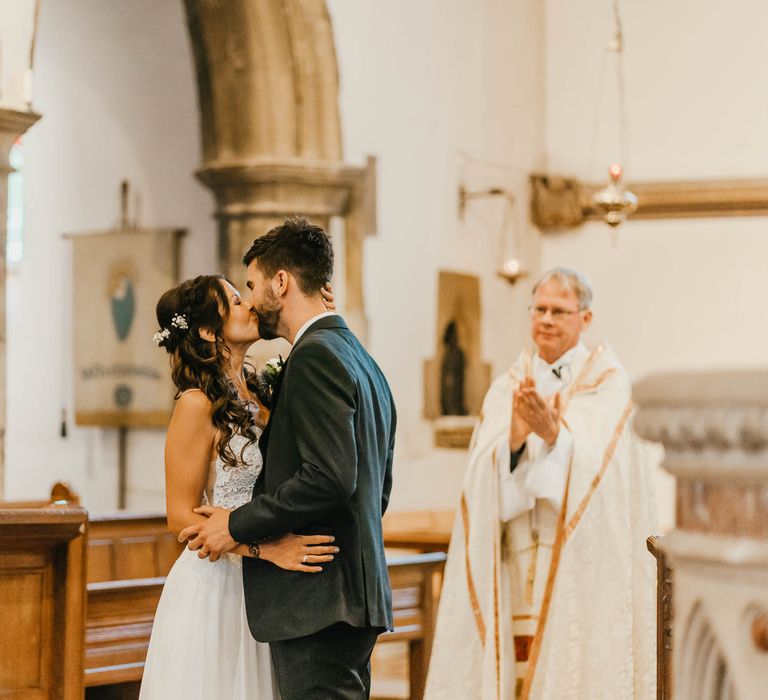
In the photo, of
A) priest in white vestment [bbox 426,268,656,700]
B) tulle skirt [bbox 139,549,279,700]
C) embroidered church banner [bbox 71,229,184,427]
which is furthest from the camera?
embroidered church banner [bbox 71,229,184,427]

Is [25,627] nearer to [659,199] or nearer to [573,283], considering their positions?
[573,283]

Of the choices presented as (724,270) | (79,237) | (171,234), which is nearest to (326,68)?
(171,234)

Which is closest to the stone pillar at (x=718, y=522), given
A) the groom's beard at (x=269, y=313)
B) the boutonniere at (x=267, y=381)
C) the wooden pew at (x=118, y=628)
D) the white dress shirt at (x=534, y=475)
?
the groom's beard at (x=269, y=313)

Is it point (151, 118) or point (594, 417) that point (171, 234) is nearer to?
point (151, 118)

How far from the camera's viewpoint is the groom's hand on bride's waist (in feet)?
11.0

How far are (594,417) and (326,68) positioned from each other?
4.65m

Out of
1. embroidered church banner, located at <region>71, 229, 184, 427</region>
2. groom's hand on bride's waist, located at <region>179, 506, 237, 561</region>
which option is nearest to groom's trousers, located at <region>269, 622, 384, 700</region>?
groom's hand on bride's waist, located at <region>179, 506, 237, 561</region>

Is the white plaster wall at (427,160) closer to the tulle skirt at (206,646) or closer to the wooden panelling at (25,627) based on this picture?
the wooden panelling at (25,627)

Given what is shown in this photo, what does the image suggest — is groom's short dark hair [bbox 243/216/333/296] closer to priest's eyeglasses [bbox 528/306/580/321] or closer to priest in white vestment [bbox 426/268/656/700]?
priest in white vestment [bbox 426/268/656/700]

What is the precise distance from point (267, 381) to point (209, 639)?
2.58 ft

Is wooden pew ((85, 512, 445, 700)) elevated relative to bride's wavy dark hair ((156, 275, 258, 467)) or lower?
lower

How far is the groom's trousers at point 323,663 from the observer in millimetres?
3209

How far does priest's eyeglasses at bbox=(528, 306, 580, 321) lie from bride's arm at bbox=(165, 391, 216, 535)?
216 centimetres

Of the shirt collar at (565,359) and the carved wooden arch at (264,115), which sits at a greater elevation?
the carved wooden arch at (264,115)
